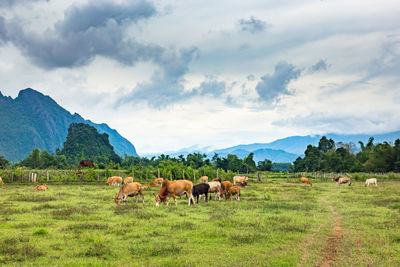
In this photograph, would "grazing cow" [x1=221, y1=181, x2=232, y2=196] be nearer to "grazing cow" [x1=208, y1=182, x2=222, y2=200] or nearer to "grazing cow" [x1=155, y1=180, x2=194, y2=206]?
"grazing cow" [x1=208, y1=182, x2=222, y2=200]

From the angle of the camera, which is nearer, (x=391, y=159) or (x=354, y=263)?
(x=354, y=263)

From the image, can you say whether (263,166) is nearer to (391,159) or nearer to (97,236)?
(391,159)

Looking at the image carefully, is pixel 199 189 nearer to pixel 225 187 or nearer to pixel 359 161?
pixel 225 187

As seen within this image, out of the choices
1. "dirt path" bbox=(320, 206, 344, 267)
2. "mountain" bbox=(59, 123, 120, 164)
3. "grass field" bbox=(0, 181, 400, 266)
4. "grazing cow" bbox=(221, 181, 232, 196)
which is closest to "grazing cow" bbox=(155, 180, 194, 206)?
"grass field" bbox=(0, 181, 400, 266)

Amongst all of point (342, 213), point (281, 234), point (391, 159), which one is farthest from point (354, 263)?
point (391, 159)

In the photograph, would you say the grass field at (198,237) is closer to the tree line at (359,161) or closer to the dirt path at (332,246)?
the dirt path at (332,246)

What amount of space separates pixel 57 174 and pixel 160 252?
4475 centimetres

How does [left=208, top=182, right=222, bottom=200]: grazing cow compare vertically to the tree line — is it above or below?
below

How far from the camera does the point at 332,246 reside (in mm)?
11812

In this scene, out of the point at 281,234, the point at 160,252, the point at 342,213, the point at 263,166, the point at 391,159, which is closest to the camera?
the point at 160,252

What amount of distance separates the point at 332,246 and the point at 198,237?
5199 millimetres

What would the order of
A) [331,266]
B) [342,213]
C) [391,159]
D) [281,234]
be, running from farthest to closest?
[391,159] < [342,213] < [281,234] < [331,266]

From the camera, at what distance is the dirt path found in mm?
10136

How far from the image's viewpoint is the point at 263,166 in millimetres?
111875
